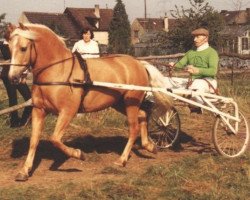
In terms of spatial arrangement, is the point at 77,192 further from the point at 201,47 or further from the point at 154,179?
the point at 201,47

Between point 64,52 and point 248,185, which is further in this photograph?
point 64,52

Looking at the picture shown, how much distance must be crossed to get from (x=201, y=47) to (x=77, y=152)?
2.77 metres

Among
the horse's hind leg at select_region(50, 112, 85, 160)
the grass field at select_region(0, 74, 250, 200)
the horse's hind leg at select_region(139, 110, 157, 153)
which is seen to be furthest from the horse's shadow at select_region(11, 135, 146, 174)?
the horse's hind leg at select_region(50, 112, 85, 160)

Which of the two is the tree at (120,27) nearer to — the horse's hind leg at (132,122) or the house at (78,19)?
the house at (78,19)

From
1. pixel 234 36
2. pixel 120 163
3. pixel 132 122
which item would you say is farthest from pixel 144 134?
pixel 234 36

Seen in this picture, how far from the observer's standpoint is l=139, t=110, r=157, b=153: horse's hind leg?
8.14m

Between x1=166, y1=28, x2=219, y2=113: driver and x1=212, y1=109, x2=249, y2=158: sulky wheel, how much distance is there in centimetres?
48

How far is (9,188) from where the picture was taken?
6234 millimetres

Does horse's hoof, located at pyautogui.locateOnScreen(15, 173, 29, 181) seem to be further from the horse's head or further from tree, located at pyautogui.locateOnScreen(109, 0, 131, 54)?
tree, located at pyautogui.locateOnScreen(109, 0, 131, 54)

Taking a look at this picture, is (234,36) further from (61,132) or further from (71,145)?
(61,132)

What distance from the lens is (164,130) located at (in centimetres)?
889

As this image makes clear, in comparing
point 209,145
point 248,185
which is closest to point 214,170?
point 248,185

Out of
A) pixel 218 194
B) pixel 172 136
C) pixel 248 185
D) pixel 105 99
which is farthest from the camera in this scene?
pixel 172 136

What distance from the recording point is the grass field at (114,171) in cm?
588
